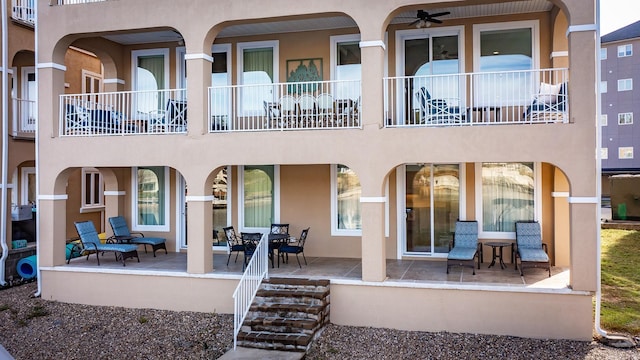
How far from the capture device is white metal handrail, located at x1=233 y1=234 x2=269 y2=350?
8.98 meters

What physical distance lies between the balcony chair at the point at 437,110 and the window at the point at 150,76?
711 cm

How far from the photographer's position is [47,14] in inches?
460

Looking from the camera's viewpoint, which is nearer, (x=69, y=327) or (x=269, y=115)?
(x=69, y=327)

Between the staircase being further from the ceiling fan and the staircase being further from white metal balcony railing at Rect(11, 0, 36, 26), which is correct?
white metal balcony railing at Rect(11, 0, 36, 26)

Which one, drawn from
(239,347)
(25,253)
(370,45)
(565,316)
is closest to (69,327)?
(239,347)

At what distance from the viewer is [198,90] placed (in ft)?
35.7

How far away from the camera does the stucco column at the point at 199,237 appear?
1077 centimetres

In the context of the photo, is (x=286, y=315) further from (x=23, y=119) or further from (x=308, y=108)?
(x=23, y=119)

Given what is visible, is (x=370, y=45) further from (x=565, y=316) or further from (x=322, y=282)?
(x=565, y=316)

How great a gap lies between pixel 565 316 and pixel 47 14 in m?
12.3

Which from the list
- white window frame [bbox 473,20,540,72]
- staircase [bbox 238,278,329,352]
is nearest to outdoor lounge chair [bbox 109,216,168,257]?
staircase [bbox 238,278,329,352]

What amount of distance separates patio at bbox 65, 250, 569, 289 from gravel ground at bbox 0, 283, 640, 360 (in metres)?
0.96

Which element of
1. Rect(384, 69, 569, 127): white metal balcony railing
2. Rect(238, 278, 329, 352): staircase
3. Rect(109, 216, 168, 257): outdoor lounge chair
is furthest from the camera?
Rect(109, 216, 168, 257): outdoor lounge chair

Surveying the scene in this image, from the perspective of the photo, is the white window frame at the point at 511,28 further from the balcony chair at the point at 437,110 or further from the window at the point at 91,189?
the window at the point at 91,189
